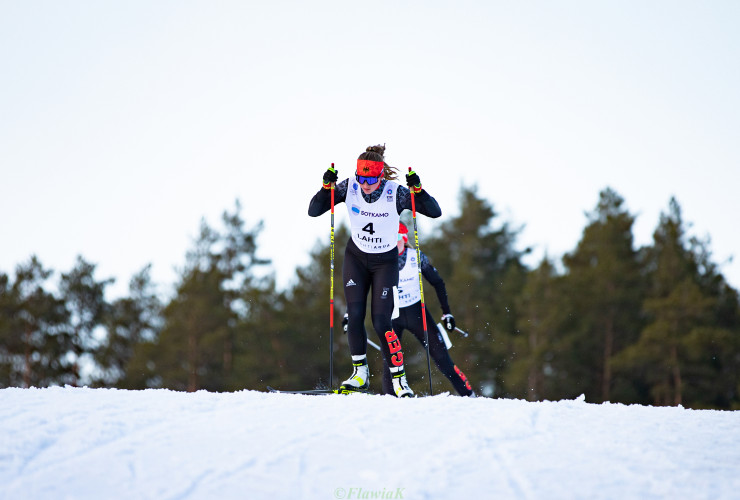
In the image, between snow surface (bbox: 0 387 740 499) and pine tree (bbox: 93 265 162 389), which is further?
pine tree (bbox: 93 265 162 389)

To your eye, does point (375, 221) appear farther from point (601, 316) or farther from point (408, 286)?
point (601, 316)

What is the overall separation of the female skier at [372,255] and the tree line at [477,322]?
16.8 meters

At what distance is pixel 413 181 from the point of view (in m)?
5.90

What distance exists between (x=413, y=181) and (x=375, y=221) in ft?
1.55

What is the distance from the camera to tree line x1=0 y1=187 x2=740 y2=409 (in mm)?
23922

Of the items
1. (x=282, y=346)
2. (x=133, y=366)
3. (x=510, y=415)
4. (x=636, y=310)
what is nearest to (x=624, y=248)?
(x=636, y=310)

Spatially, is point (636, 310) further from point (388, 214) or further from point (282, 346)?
point (388, 214)

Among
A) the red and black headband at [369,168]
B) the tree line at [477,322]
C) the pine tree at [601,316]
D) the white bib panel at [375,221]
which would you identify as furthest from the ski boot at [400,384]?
the pine tree at [601,316]

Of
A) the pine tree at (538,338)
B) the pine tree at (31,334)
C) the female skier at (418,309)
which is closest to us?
the female skier at (418,309)

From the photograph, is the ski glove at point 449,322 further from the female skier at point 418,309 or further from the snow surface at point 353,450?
the snow surface at point 353,450

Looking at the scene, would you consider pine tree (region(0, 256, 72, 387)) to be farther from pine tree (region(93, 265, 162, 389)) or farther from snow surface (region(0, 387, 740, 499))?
snow surface (region(0, 387, 740, 499))

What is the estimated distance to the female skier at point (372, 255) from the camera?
19.0ft

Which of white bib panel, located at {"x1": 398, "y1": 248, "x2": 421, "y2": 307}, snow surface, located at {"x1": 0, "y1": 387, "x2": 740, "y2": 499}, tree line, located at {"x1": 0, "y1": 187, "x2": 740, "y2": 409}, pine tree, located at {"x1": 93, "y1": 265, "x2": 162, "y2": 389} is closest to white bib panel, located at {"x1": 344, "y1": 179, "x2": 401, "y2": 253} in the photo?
white bib panel, located at {"x1": 398, "y1": 248, "x2": 421, "y2": 307}

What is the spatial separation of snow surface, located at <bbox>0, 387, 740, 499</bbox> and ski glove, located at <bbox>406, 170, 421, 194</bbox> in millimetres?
2181
